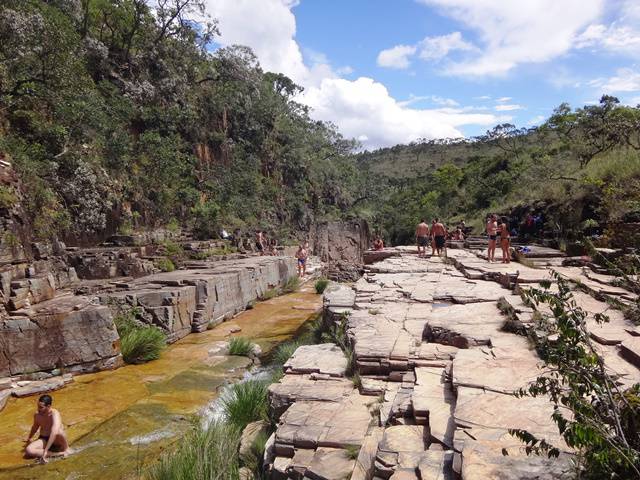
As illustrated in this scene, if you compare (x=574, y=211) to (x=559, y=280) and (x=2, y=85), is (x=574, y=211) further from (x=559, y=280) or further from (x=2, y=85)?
(x=2, y=85)

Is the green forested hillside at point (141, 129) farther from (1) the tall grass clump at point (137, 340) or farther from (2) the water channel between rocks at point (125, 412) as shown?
(2) the water channel between rocks at point (125, 412)

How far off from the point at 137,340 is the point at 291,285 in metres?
9.06

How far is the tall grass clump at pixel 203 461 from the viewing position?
380 centimetres

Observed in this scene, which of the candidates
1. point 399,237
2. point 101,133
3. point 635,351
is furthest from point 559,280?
point 399,237

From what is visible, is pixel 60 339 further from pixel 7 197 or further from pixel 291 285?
pixel 291 285

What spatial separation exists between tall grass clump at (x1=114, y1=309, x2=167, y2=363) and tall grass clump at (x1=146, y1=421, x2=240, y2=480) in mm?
4326

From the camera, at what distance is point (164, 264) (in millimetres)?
13680

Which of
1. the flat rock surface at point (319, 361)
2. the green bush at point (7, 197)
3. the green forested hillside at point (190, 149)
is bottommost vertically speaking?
the flat rock surface at point (319, 361)

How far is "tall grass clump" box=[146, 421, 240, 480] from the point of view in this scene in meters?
3.80

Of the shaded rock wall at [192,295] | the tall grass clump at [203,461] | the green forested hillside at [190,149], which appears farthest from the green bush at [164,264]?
the tall grass clump at [203,461]

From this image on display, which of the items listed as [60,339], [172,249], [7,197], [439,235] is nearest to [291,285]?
[172,249]

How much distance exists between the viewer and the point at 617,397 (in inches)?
99.0

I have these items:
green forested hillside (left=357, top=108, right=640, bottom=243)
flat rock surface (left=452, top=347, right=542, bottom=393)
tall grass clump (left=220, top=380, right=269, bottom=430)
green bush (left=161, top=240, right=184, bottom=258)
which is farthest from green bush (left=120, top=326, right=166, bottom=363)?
green forested hillside (left=357, top=108, right=640, bottom=243)

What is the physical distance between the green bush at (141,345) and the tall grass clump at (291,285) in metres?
8.08
